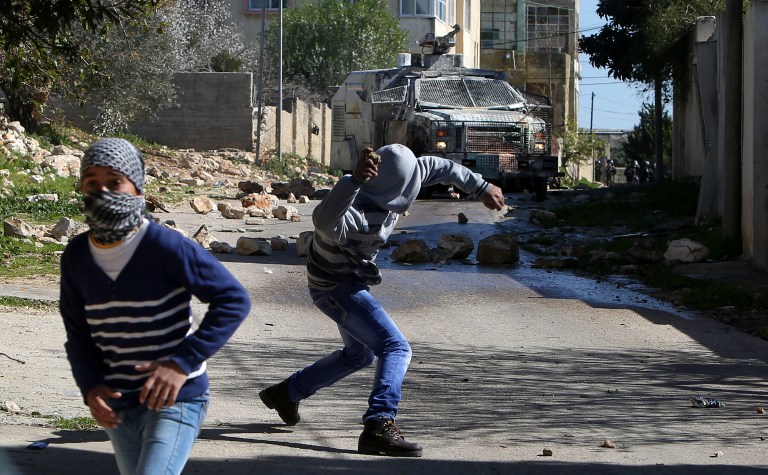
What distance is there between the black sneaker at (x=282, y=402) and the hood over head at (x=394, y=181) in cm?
120

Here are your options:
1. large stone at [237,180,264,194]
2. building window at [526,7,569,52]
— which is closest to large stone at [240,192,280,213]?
large stone at [237,180,264,194]

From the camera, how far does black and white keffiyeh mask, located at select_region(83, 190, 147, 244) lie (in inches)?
119

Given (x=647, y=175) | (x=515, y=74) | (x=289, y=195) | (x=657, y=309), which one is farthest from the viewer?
(x=515, y=74)

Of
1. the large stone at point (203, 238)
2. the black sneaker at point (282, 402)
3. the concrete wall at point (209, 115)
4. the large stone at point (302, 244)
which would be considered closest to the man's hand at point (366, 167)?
the black sneaker at point (282, 402)

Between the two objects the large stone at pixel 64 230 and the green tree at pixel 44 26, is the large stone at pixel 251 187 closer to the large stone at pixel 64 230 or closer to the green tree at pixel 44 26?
the large stone at pixel 64 230

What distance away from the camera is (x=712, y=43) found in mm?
17547

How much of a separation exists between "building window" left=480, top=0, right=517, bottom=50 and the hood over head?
64.2 metres

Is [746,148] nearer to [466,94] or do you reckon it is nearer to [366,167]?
[366,167]

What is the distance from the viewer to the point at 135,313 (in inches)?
123

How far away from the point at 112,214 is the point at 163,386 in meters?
0.48

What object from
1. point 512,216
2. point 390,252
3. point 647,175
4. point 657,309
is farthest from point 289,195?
point 647,175

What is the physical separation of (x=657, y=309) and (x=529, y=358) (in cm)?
297

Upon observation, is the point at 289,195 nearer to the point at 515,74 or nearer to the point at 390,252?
the point at 390,252

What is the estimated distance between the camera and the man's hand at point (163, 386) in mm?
3004
